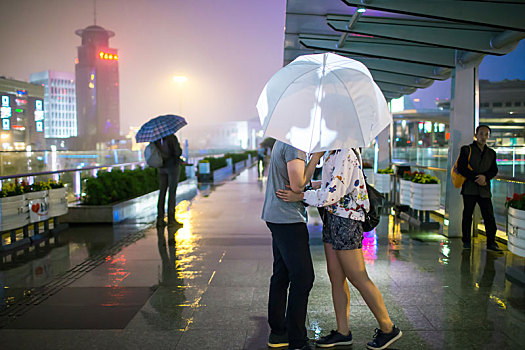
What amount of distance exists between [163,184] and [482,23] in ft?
20.7

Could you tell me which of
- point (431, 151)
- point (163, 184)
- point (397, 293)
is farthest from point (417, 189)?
point (163, 184)

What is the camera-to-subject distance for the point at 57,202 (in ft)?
27.8

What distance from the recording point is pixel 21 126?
570 inches

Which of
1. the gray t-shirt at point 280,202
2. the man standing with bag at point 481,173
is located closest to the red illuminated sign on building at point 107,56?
the man standing with bag at point 481,173

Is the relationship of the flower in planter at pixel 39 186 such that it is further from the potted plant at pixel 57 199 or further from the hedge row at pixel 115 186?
the hedge row at pixel 115 186

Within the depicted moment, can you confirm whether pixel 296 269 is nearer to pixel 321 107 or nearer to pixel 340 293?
pixel 340 293

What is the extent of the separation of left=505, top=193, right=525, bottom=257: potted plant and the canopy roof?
2.45 metres

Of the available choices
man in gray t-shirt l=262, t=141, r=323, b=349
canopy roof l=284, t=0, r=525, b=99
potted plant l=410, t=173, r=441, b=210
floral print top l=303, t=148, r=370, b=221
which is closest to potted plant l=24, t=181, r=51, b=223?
canopy roof l=284, t=0, r=525, b=99

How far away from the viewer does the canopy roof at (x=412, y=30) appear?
612 cm

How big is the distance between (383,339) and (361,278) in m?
0.53

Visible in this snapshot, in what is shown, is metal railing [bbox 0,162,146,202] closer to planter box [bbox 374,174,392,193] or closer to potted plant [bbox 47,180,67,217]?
potted plant [bbox 47,180,67,217]

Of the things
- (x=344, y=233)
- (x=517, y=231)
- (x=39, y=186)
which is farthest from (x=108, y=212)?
(x=517, y=231)

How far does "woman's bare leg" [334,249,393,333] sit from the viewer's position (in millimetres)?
3359

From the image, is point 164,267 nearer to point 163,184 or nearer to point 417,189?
point 163,184
